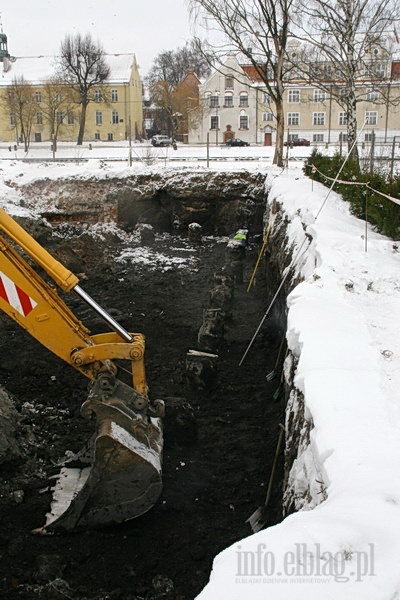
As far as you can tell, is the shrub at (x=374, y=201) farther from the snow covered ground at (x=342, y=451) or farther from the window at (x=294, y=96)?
the window at (x=294, y=96)

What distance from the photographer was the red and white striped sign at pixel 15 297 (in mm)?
5590

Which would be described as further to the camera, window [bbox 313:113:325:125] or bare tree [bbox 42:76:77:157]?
window [bbox 313:113:325:125]

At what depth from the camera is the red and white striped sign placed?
5.59m

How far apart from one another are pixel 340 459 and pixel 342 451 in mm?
74

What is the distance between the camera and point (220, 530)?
512 centimetres

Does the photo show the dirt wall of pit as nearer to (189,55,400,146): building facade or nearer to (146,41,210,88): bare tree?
(189,55,400,146): building facade

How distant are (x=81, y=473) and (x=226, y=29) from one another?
21.4 metres

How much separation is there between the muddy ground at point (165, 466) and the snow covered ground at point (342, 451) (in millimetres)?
1485

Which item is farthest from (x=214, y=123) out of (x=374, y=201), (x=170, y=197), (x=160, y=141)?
(x=374, y=201)

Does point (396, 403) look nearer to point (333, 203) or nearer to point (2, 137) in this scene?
point (333, 203)

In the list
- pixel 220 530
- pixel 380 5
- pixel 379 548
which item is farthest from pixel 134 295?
pixel 380 5

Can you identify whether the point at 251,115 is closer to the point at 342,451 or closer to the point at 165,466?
the point at 165,466

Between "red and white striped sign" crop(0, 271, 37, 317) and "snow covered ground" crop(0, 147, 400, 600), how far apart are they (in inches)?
98.7

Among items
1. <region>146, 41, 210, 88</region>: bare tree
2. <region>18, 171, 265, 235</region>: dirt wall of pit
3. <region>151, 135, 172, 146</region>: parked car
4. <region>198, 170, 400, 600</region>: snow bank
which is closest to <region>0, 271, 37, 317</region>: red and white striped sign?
<region>198, 170, 400, 600</region>: snow bank
